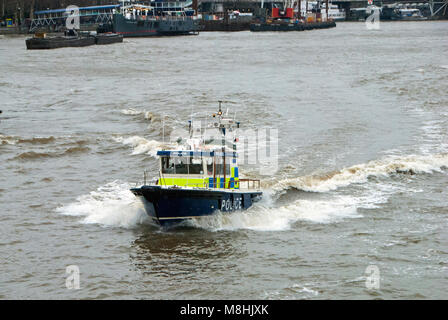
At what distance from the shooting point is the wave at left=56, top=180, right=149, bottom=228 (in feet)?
82.1

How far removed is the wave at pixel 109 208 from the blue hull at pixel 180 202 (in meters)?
1.34

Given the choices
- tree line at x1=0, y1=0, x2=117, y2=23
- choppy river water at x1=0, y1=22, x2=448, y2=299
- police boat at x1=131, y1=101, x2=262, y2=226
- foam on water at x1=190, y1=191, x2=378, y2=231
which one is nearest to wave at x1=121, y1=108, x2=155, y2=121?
choppy river water at x1=0, y1=22, x2=448, y2=299

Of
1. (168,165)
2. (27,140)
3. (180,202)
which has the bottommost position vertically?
(27,140)

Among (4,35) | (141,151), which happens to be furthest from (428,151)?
(4,35)

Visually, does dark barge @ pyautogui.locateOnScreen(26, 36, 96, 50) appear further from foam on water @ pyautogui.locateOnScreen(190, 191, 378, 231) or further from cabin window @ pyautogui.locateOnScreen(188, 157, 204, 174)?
cabin window @ pyautogui.locateOnScreen(188, 157, 204, 174)

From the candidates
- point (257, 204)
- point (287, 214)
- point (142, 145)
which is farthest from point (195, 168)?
point (142, 145)

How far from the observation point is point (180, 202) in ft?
76.1

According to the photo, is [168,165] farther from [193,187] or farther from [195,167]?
[193,187]

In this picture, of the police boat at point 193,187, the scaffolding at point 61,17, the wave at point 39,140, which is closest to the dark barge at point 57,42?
the scaffolding at point 61,17

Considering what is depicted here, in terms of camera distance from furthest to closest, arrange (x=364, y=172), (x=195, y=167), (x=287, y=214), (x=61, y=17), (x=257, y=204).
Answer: (x=61, y=17), (x=364, y=172), (x=257, y=204), (x=287, y=214), (x=195, y=167)

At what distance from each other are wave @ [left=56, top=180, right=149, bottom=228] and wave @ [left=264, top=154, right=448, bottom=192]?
6.45 metres

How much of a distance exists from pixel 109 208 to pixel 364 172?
1237 centimetres

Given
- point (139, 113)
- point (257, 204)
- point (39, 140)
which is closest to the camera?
point (257, 204)

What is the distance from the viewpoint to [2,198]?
94.4 feet
